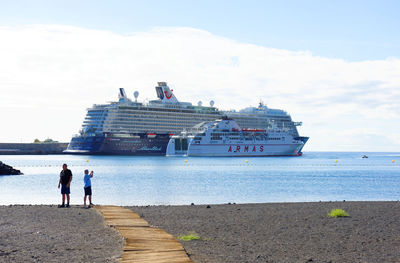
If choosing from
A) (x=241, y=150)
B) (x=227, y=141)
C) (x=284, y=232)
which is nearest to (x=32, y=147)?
(x=227, y=141)

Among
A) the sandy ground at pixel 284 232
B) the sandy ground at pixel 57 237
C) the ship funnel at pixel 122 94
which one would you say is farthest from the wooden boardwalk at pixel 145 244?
the ship funnel at pixel 122 94

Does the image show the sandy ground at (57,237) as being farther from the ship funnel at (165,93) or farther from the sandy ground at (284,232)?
the ship funnel at (165,93)

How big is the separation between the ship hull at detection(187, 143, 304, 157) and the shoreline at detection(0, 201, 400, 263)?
73.6 meters

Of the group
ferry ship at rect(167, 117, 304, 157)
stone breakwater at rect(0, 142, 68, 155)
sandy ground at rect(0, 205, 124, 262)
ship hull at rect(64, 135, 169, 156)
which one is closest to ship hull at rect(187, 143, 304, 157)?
ferry ship at rect(167, 117, 304, 157)

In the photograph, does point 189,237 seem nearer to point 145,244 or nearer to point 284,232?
point 145,244

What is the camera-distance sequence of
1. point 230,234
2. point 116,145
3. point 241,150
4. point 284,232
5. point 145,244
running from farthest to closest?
point 241,150 → point 116,145 → point 284,232 → point 230,234 → point 145,244

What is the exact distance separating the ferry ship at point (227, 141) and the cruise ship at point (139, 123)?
15.4 feet

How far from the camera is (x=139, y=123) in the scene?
10019cm

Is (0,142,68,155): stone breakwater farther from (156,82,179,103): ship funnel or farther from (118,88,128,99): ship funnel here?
(156,82,179,103): ship funnel

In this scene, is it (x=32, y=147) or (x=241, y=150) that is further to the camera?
(x=32, y=147)

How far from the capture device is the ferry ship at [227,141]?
92.5m

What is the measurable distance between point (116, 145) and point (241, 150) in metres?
22.1

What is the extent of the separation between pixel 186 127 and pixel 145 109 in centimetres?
907

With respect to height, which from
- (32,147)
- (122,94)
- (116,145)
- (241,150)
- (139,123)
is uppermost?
(122,94)
